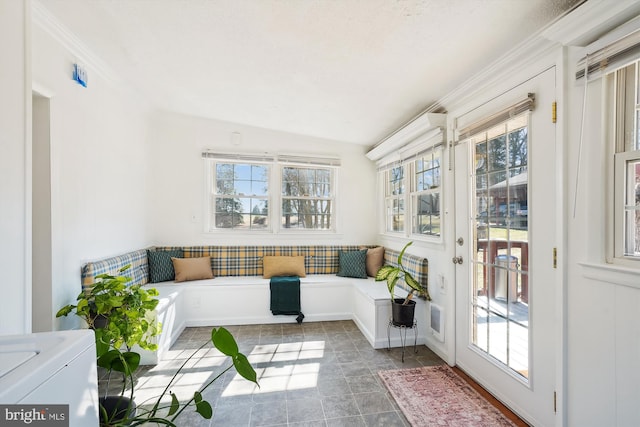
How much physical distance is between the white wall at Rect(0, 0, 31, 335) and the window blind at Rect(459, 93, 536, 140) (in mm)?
2599

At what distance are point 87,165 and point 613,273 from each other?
11.7ft

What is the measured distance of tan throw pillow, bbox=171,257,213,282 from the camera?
3334 mm

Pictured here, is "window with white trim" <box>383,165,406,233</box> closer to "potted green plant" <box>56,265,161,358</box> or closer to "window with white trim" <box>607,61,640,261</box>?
"window with white trim" <box>607,61,640,261</box>

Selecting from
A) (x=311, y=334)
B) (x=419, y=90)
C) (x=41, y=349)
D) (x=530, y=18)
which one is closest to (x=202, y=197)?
(x=311, y=334)

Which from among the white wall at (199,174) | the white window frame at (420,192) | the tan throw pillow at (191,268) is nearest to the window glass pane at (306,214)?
the white wall at (199,174)

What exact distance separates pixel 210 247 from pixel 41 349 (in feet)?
10.4

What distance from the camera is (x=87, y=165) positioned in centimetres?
238

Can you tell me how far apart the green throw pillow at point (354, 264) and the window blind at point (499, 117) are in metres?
1.96

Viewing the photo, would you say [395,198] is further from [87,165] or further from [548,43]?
[87,165]

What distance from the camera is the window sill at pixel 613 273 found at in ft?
3.78

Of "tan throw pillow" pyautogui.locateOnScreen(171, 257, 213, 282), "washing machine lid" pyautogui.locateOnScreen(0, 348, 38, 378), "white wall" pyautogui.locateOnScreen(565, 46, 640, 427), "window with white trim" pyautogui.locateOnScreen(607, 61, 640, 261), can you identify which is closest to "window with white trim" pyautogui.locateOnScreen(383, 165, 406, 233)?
"white wall" pyautogui.locateOnScreen(565, 46, 640, 427)

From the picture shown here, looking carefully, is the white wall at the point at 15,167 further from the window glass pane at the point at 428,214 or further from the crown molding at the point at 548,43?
the window glass pane at the point at 428,214

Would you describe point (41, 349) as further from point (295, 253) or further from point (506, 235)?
point (295, 253)

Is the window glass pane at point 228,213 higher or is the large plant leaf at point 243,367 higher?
the window glass pane at point 228,213
